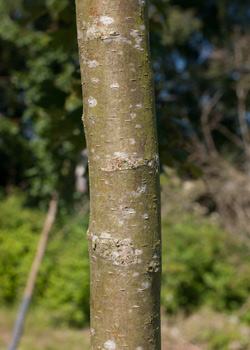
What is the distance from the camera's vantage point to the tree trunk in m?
0.87

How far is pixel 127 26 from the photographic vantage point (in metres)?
0.87

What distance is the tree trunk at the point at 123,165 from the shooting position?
87 cm

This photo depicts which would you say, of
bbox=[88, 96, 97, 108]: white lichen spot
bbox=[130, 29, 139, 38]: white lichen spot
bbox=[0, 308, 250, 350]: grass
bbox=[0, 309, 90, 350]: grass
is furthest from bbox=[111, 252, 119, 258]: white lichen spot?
bbox=[0, 309, 90, 350]: grass

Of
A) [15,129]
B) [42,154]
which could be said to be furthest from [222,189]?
[15,129]

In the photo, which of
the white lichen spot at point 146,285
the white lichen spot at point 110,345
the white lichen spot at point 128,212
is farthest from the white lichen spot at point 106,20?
the white lichen spot at point 110,345

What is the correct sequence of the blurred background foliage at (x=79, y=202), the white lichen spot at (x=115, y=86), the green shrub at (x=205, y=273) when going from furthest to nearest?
the green shrub at (x=205, y=273)
the blurred background foliage at (x=79, y=202)
the white lichen spot at (x=115, y=86)

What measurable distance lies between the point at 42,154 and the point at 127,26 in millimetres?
7150

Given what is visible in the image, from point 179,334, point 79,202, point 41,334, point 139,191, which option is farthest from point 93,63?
point 79,202

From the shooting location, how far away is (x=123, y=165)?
0.87 metres

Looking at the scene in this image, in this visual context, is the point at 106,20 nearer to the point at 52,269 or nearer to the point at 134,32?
the point at 134,32

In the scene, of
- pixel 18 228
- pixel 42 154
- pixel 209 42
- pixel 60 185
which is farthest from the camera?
pixel 209 42

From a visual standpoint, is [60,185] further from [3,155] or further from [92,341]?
[3,155]

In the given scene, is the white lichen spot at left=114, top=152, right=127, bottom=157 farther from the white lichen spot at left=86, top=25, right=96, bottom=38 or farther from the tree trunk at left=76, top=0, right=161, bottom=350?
the white lichen spot at left=86, top=25, right=96, bottom=38

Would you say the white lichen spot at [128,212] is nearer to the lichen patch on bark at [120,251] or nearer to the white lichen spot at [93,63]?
the lichen patch on bark at [120,251]
